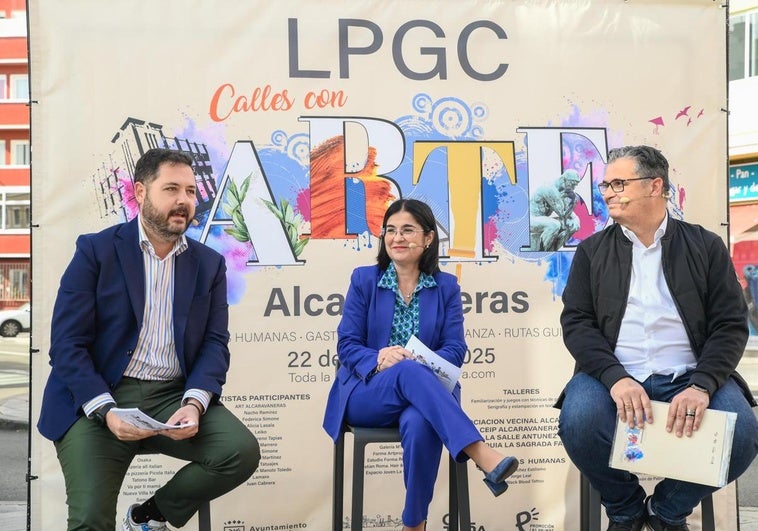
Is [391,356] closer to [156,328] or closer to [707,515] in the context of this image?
[156,328]

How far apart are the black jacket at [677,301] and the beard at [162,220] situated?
1.39 m

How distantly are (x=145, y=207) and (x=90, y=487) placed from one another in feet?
3.02

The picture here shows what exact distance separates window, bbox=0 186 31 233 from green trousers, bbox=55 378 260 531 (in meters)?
29.3

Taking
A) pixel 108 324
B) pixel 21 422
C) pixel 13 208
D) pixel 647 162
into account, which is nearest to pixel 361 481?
pixel 108 324

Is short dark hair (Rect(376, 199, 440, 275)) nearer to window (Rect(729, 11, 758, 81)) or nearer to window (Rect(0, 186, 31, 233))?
window (Rect(729, 11, 758, 81))

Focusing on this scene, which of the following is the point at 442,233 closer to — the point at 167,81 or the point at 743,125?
the point at 167,81

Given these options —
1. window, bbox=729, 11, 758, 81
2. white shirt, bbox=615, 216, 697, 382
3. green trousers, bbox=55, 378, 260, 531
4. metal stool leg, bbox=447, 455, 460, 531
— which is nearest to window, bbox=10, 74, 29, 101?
window, bbox=729, 11, 758, 81

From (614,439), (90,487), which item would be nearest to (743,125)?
(614,439)

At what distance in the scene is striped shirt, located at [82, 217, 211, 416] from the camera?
9.39ft

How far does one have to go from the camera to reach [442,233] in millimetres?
3809

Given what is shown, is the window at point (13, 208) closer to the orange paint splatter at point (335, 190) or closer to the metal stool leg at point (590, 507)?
the orange paint splatter at point (335, 190)

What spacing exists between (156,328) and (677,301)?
5.84 ft

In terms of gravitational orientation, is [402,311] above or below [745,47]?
below

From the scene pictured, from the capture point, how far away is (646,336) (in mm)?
2975
